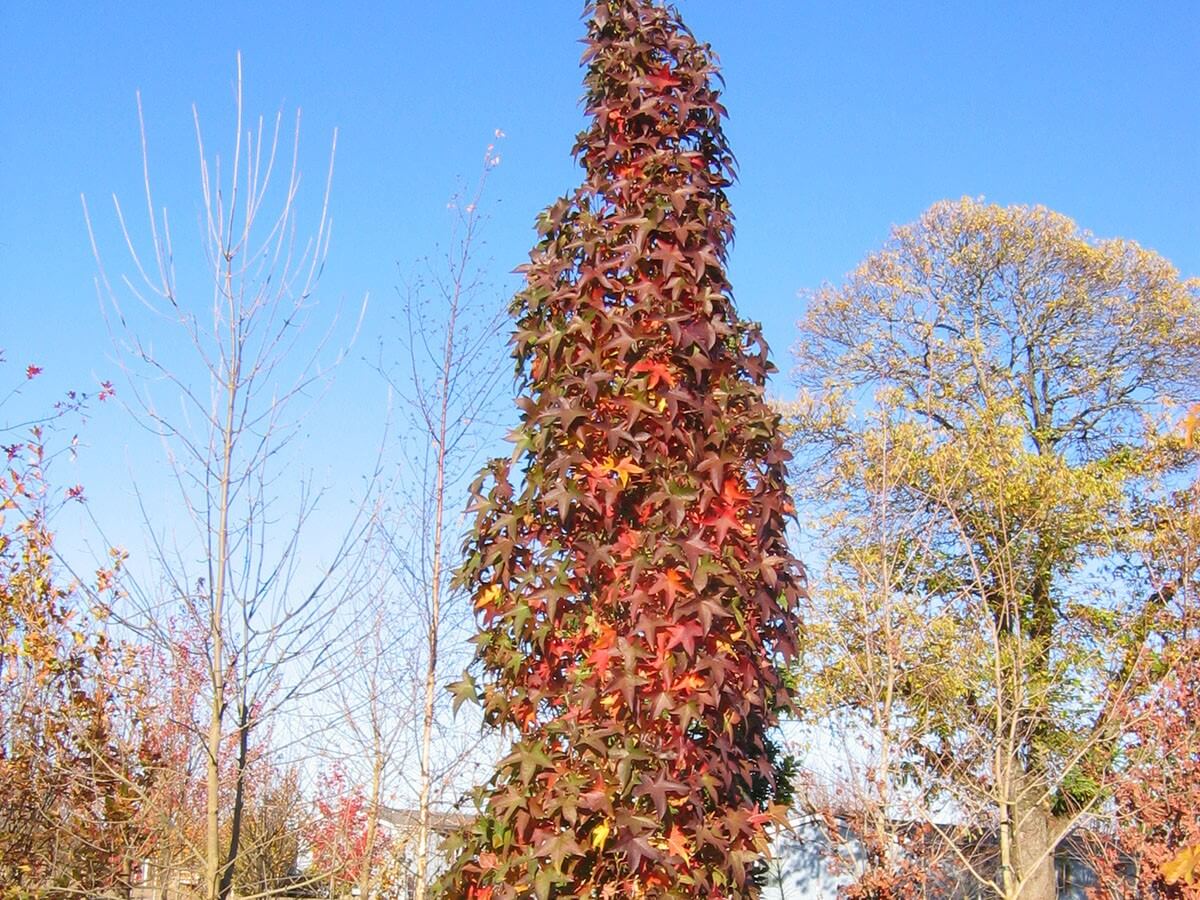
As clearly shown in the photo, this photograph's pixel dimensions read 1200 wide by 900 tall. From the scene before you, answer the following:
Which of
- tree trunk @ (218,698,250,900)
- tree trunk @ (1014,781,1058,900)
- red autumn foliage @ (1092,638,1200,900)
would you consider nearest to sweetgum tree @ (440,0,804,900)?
tree trunk @ (218,698,250,900)

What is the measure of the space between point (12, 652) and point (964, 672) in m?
9.20

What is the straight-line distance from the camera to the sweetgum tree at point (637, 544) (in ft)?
11.5

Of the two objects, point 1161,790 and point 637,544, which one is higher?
point 637,544

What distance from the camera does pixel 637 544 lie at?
3727 millimetres

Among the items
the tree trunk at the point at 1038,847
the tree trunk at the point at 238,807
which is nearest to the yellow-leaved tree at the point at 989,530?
the tree trunk at the point at 1038,847

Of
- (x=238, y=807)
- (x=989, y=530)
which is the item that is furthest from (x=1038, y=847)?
(x=238, y=807)

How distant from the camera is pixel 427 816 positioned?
627 cm

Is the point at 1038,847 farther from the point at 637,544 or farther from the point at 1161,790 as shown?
the point at 637,544

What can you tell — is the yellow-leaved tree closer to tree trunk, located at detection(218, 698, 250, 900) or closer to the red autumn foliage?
the red autumn foliage

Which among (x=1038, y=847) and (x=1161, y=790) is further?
(x=1038, y=847)

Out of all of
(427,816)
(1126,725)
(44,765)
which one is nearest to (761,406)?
(427,816)

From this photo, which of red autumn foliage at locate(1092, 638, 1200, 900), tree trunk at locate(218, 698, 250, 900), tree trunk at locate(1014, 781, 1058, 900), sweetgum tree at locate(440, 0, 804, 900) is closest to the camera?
sweetgum tree at locate(440, 0, 804, 900)

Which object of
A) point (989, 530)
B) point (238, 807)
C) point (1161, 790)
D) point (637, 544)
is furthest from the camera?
Result: point (989, 530)

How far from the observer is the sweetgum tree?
351cm
